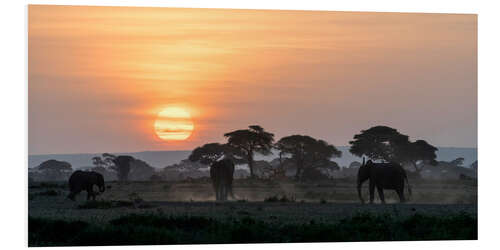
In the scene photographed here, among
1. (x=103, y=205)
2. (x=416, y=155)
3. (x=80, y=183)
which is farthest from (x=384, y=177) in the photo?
(x=416, y=155)

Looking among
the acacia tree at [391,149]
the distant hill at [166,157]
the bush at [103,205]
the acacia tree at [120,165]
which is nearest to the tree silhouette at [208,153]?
the distant hill at [166,157]

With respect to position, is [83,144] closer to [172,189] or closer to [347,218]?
[172,189]

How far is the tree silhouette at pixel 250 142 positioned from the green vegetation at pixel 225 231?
26185 mm

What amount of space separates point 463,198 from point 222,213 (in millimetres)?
13416

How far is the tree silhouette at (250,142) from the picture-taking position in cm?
6060

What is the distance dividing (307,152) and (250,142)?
4258 millimetres

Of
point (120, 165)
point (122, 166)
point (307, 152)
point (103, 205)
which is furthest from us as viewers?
point (122, 166)

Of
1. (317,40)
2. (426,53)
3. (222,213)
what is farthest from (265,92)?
(222,213)

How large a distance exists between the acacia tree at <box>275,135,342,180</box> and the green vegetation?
28.3m

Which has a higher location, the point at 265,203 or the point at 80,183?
the point at 80,183

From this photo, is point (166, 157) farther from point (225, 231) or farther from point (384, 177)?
point (225, 231)

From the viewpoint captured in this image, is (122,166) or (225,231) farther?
(122,166)

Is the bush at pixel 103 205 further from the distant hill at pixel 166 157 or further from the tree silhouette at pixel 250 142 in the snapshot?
the tree silhouette at pixel 250 142

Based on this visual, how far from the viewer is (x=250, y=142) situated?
66938mm
